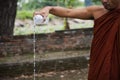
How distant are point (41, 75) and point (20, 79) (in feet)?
1.47

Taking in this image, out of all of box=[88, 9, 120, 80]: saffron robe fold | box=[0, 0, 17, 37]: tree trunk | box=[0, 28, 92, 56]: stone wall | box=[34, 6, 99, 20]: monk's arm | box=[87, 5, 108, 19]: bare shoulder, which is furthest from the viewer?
box=[0, 0, 17, 37]: tree trunk

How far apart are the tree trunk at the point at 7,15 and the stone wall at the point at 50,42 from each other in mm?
810

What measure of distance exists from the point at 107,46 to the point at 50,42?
513 cm

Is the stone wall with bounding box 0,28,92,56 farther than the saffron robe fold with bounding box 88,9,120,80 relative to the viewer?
Yes

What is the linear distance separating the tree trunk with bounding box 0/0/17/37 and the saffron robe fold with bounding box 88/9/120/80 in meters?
5.48

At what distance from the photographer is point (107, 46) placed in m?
3.59

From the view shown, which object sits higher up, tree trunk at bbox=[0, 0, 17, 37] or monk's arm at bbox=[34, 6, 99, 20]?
monk's arm at bbox=[34, 6, 99, 20]

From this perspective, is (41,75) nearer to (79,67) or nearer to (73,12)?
(79,67)

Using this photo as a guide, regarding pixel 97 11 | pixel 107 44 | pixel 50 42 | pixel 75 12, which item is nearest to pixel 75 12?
pixel 75 12

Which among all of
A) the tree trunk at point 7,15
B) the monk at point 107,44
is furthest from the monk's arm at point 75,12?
the tree trunk at point 7,15

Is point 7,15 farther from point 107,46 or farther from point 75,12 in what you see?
point 107,46

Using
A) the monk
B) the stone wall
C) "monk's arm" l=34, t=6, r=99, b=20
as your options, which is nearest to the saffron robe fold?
the monk

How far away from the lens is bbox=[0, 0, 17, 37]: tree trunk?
8914 mm

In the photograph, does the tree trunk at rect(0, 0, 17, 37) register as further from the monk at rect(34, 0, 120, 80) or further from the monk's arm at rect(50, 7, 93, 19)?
the monk at rect(34, 0, 120, 80)
